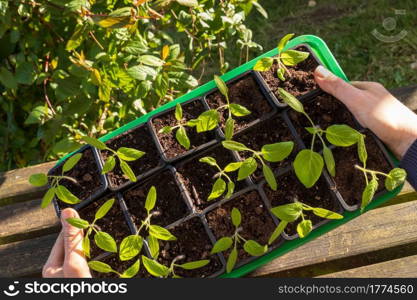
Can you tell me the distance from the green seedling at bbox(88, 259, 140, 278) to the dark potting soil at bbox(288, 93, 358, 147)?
0.42 m

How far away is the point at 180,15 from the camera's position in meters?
1.27

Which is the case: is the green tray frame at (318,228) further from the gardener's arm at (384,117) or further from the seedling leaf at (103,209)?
the seedling leaf at (103,209)

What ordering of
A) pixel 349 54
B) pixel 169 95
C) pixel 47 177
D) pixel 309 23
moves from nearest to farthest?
pixel 47 177 < pixel 169 95 < pixel 349 54 < pixel 309 23

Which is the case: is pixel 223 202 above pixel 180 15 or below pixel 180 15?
below

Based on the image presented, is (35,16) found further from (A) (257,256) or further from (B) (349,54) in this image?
(B) (349,54)

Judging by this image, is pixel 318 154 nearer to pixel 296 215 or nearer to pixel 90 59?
pixel 296 215

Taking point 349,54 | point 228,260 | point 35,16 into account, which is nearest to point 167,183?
point 228,260

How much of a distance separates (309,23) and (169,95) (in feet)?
4.33

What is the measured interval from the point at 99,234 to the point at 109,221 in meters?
0.09

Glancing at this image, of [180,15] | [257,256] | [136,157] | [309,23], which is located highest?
[309,23]

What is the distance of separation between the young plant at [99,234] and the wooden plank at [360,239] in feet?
1.09

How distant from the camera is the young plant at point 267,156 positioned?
0.91 meters

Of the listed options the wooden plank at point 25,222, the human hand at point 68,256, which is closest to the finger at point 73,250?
the human hand at point 68,256

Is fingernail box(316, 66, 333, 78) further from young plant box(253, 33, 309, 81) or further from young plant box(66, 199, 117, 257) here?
young plant box(66, 199, 117, 257)
